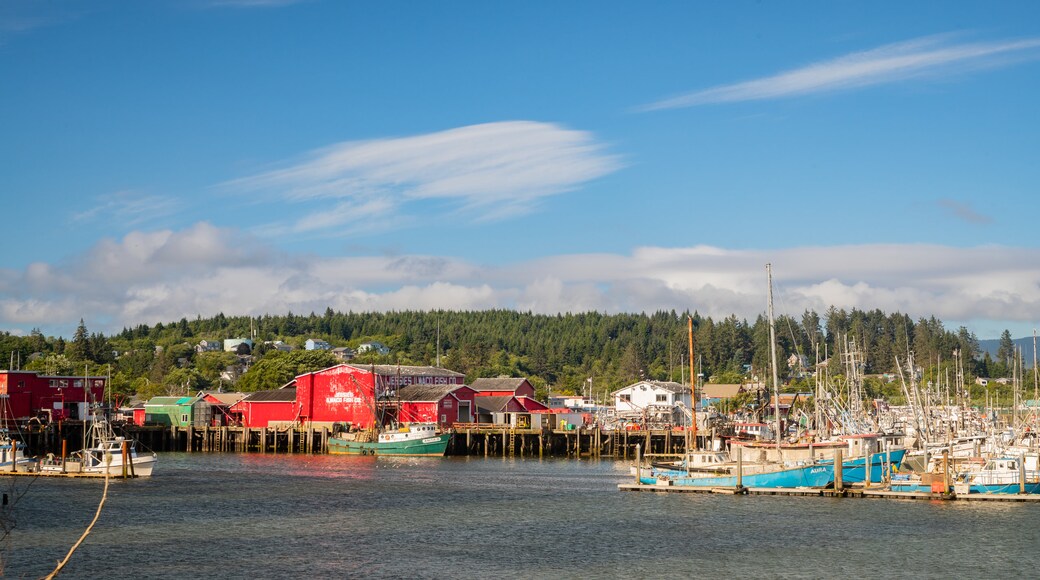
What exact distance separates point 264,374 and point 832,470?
3951 inches

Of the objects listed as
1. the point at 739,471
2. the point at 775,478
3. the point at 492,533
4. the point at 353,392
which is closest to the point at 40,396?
the point at 353,392

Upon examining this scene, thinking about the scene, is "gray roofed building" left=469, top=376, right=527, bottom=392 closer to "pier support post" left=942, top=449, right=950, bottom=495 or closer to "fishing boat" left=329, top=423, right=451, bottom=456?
"fishing boat" left=329, top=423, right=451, bottom=456

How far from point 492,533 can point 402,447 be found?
50.7m

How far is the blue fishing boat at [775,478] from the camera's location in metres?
57.7

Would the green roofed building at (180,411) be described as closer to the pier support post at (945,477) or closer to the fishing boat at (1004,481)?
the pier support post at (945,477)

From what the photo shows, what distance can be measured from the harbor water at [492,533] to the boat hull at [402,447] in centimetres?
2716

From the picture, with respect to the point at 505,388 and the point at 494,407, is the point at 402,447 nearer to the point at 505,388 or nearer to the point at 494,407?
the point at 494,407

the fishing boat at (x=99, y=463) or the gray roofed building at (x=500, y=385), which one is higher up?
the gray roofed building at (x=500, y=385)

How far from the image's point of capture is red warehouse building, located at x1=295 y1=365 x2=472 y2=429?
105875mm

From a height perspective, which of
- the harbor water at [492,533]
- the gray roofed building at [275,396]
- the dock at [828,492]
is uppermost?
the gray roofed building at [275,396]

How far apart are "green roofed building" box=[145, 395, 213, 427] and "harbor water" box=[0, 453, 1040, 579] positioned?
2103 inches

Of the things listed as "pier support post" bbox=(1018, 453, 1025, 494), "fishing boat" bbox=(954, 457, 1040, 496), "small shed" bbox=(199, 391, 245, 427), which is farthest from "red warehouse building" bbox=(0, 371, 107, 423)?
"pier support post" bbox=(1018, 453, 1025, 494)

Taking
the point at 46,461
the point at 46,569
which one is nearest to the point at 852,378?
the point at 46,461

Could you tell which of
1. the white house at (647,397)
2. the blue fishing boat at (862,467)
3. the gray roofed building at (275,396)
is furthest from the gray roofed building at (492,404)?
the blue fishing boat at (862,467)
